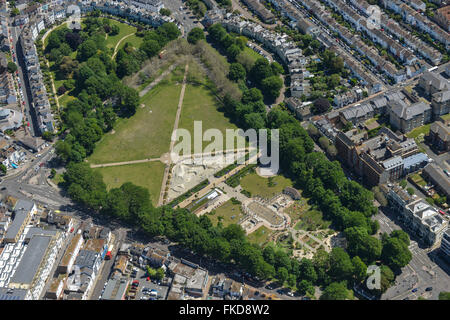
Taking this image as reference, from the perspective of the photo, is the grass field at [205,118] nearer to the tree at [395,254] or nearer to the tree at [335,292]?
the tree at [395,254]

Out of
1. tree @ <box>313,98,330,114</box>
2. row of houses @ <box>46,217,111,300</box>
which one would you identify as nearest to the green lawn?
row of houses @ <box>46,217,111,300</box>

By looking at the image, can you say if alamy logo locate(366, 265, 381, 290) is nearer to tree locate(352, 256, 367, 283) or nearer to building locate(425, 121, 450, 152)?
tree locate(352, 256, 367, 283)

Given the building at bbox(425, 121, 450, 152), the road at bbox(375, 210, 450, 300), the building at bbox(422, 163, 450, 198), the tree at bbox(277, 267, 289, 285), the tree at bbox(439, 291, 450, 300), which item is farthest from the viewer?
the building at bbox(425, 121, 450, 152)

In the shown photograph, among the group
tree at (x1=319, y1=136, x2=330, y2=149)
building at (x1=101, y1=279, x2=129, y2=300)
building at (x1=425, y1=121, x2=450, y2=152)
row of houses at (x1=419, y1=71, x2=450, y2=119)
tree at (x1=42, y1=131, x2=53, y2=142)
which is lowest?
building at (x1=101, y1=279, x2=129, y2=300)

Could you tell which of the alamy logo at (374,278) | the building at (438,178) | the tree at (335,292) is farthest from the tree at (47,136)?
the building at (438,178)

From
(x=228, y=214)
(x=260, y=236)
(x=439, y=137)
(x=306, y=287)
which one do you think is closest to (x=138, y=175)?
(x=228, y=214)
